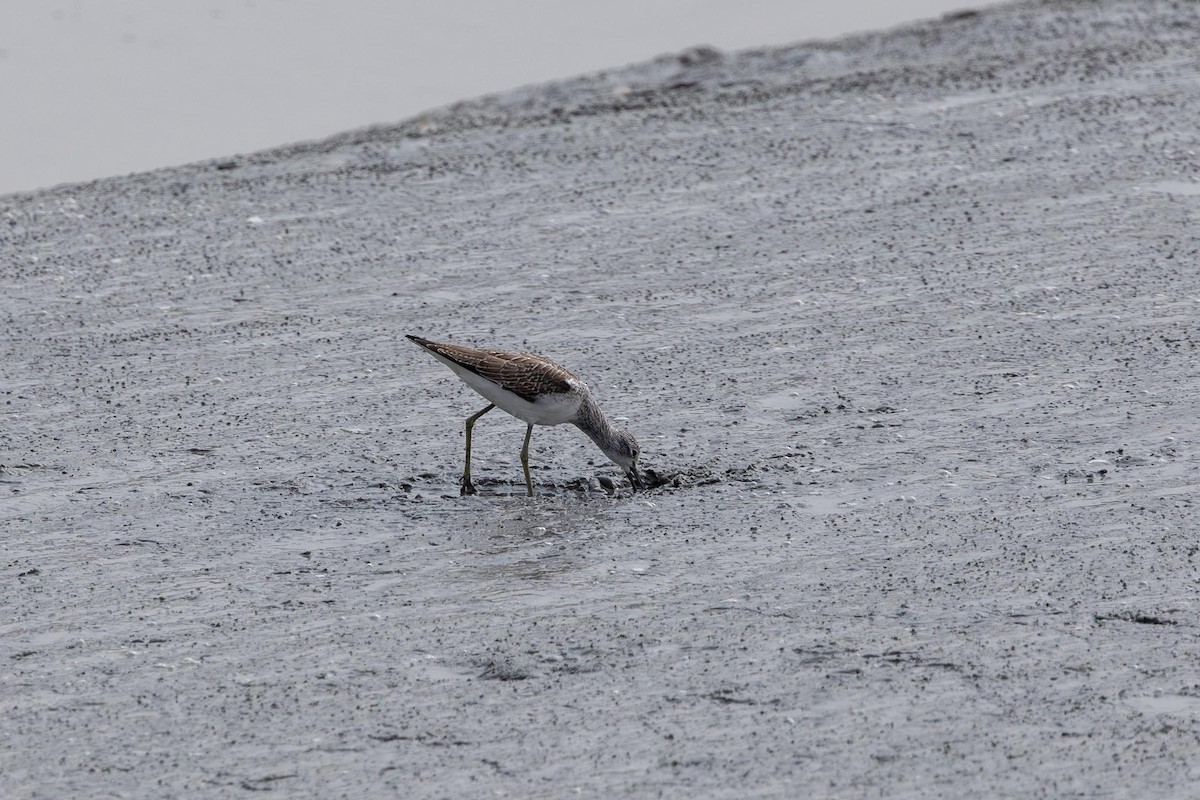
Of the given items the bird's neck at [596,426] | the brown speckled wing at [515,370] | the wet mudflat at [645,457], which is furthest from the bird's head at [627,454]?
the brown speckled wing at [515,370]

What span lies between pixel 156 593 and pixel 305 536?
0.76m

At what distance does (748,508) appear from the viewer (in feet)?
24.9

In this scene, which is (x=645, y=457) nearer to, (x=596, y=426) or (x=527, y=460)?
(x=596, y=426)

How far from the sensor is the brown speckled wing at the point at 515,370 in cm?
784

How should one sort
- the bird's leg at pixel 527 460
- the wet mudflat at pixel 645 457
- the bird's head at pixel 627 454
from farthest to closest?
1. the bird's leg at pixel 527 460
2. the bird's head at pixel 627 454
3. the wet mudflat at pixel 645 457

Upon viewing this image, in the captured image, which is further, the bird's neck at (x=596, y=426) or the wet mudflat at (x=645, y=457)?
the bird's neck at (x=596, y=426)

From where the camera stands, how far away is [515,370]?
7891 millimetres

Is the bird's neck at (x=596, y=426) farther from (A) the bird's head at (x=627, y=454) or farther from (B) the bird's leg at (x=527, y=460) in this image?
(B) the bird's leg at (x=527, y=460)

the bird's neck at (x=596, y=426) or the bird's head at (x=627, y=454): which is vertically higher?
the bird's neck at (x=596, y=426)

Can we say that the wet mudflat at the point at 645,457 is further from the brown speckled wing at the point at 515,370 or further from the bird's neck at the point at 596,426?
the brown speckled wing at the point at 515,370

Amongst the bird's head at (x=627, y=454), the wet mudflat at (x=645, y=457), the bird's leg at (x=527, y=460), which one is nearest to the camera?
the wet mudflat at (x=645, y=457)

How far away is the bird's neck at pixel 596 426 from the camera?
7820mm

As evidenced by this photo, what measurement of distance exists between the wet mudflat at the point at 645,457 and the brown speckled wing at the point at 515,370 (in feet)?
1.65

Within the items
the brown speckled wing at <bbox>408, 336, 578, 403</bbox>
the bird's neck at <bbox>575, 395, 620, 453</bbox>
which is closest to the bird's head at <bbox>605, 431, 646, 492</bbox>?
the bird's neck at <bbox>575, 395, 620, 453</bbox>
